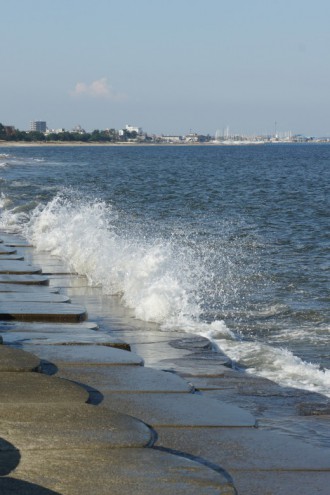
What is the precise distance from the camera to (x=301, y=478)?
487 centimetres

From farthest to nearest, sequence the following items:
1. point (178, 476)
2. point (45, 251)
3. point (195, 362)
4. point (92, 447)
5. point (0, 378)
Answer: point (45, 251), point (195, 362), point (0, 378), point (92, 447), point (178, 476)

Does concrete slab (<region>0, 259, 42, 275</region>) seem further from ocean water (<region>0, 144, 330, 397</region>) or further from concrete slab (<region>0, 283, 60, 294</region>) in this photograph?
concrete slab (<region>0, 283, 60, 294</region>)

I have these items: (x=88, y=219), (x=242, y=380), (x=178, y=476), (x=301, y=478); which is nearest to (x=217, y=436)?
(x=301, y=478)

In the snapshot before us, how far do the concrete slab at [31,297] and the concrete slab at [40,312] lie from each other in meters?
0.26

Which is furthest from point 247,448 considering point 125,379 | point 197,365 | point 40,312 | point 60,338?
point 40,312

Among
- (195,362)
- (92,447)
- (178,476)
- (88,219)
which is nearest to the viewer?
(178,476)

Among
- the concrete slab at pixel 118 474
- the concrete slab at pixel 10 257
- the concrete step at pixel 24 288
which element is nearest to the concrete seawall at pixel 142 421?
the concrete slab at pixel 118 474

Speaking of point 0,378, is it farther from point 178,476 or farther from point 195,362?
point 195,362

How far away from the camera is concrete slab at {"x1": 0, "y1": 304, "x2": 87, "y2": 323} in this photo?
8914 mm

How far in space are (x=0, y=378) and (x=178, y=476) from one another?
1803 millimetres

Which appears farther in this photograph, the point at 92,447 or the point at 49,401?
the point at 49,401

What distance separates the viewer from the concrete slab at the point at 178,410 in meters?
5.64

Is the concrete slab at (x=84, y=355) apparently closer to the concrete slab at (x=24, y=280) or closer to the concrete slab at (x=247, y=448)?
the concrete slab at (x=247, y=448)

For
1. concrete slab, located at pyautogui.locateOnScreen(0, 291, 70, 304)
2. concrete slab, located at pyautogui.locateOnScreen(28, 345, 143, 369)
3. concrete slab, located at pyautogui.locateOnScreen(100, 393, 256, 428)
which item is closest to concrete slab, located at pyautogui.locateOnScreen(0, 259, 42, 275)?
concrete slab, located at pyautogui.locateOnScreen(0, 291, 70, 304)
